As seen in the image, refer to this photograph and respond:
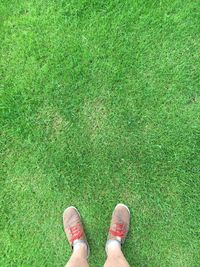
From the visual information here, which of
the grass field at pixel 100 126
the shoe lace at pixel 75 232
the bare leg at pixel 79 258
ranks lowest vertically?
the bare leg at pixel 79 258

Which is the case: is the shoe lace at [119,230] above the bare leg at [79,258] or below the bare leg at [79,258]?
above

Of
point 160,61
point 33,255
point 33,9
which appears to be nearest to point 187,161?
point 160,61

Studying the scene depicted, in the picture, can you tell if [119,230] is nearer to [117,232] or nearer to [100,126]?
[117,232]

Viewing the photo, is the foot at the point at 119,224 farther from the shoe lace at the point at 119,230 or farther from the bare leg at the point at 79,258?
the bare leg at the point at 79,258

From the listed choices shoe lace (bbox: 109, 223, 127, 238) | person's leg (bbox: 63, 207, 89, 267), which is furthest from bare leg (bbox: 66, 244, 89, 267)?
shoe lace (bbox: 109, 223, 127, 238)

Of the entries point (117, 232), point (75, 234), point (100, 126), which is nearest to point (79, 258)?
point (75, 234)

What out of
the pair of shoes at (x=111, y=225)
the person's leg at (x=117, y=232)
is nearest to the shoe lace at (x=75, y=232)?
the pair of shoes at (x=111, y=225)

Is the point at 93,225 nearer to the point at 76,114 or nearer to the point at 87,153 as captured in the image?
the point at 87,153
